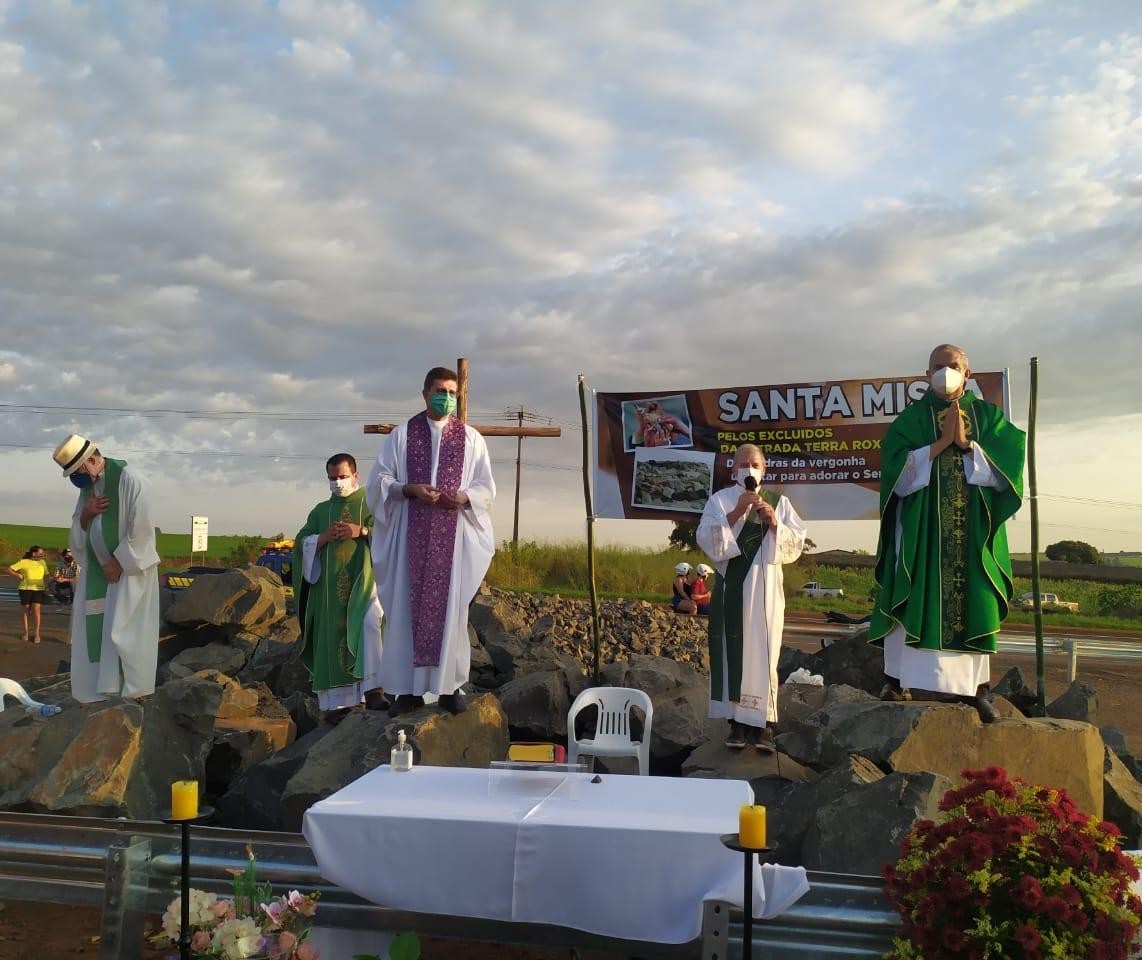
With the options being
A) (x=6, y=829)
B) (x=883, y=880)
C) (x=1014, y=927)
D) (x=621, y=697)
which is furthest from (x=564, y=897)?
(x=621, y=697)

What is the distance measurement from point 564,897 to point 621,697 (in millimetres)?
3692

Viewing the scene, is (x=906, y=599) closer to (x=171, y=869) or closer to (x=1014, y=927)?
(x=1014, y=927)

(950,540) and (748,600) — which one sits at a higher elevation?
(950,540)

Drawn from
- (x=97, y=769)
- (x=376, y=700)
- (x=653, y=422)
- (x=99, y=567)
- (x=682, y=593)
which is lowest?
(x=97, y=769)

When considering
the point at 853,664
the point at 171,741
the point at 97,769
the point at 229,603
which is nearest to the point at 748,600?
the point at 853,664

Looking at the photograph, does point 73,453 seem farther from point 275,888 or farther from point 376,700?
point 275,888

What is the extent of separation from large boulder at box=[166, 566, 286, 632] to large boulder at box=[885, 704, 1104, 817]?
9.82 metres

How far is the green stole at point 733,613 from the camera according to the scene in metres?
6.44

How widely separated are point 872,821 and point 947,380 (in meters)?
2.97

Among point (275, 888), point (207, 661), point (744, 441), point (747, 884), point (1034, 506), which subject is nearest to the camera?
point (747, 884)

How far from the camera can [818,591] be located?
2795 centimetres

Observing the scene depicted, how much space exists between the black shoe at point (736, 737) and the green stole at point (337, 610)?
3.02 meters

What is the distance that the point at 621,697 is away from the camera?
693 cm

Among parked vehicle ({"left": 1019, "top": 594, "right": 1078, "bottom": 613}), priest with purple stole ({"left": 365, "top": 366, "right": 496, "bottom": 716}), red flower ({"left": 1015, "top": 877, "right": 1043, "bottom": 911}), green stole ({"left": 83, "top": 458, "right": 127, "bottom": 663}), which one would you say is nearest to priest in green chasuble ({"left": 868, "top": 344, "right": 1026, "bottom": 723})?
priest with purple stole ({"left": 365, "top": 366, "right": 496, "bottom": 716})
